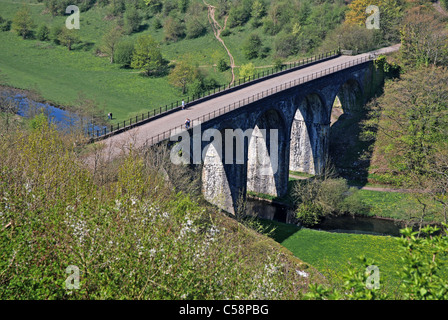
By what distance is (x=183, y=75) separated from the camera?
8700 cm

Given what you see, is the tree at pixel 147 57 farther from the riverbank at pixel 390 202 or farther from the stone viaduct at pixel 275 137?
the riverbank at pixel 390 202

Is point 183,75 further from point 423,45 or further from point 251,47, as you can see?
point 423,45

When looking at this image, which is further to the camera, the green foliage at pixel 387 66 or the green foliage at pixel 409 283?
the green foliage at pixel 387 66

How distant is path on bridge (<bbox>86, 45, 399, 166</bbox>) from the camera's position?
124ft

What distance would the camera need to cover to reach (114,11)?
385ft

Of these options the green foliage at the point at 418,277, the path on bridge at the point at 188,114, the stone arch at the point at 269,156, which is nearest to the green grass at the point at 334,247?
the stone arch at the point at 269,156

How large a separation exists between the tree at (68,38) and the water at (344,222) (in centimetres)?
6610

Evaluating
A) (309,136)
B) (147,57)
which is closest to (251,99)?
(309,136)

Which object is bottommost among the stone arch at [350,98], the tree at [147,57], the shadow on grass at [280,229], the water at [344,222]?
the water at [344,222]

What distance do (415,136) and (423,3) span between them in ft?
167

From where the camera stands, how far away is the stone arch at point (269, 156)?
189 feet

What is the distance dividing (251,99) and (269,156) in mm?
10134

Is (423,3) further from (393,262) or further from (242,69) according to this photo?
(393,262)

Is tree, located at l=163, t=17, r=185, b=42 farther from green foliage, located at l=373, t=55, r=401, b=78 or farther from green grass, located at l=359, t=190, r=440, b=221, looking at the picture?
green grass, located at l=359, t=190, r=440, b=221
